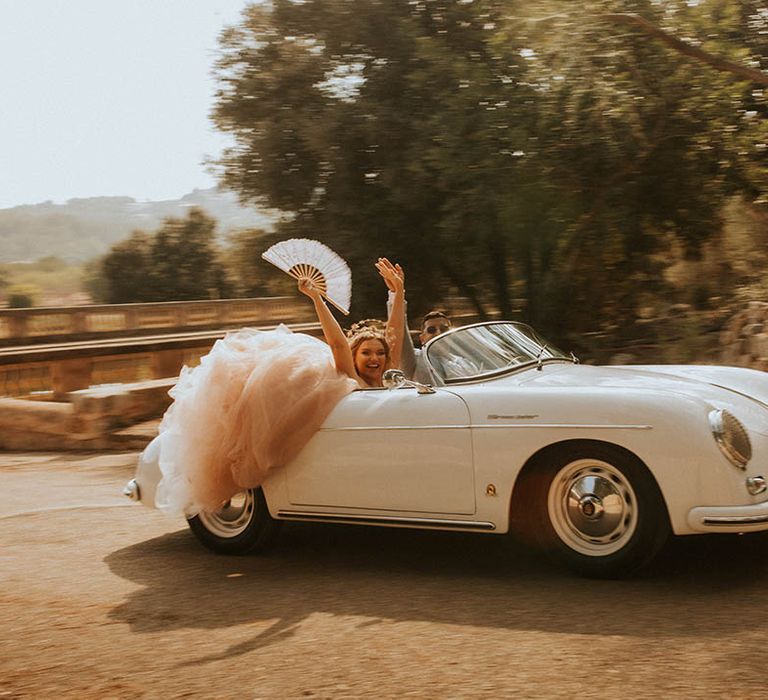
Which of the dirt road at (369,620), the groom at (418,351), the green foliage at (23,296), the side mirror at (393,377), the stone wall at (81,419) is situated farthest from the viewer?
the green foliage at (23,296)

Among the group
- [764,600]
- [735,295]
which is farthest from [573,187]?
[764,600]

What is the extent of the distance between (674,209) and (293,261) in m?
9.62

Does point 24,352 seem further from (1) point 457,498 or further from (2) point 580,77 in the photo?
(1) point 457,498

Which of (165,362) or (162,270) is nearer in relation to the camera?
(165,362)

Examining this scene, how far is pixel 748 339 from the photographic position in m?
13.0

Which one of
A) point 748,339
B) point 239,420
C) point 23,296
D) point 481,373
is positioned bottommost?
point 748,339

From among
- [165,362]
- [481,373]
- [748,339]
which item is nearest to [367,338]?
[481,373]

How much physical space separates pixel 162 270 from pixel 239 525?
42.5m

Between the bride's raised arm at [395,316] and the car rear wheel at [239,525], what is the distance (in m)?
1.20

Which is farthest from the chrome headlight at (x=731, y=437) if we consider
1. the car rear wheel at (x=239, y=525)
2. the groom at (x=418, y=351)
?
the car rear wheel at (x=239, y=525)

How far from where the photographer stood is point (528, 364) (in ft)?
21.2

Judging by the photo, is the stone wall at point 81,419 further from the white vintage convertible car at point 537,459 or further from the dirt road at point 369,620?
the white vintage convertible car at point 537,459

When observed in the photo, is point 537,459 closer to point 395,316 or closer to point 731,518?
point 731,518

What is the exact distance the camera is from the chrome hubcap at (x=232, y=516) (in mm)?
6438
